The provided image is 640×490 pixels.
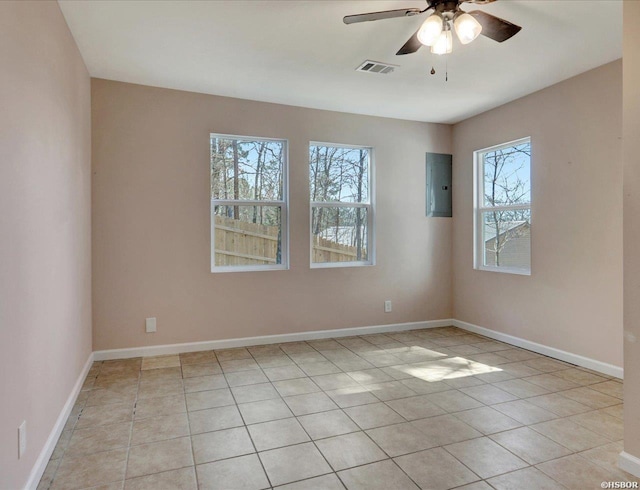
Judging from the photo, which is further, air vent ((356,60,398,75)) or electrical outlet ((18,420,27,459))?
air vent ((356,60,398,75))

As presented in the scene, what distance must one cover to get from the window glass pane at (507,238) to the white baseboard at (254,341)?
1.15m

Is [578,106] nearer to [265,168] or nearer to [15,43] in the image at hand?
[265,168]

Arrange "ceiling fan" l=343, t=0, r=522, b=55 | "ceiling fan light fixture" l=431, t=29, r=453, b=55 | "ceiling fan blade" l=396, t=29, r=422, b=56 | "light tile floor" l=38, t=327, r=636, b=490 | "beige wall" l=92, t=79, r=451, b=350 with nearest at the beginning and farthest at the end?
"light tile floor" l=38, t=327, r=636, b=490, "ceiling fan" l=343, t=0, r=522, b=55, "ceiling fan light fixture" l=431, t=29, r=453, b=55, "ceiling fan blade" l=396, t=29, r=422, b=56, "beige wall" l=92, t=79, r=451, b=350

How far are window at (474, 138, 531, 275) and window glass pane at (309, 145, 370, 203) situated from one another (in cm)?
140

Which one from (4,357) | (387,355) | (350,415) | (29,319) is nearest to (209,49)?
(29,319)

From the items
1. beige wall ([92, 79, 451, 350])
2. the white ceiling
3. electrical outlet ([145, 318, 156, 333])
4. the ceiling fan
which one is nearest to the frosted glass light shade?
the ceiling fan

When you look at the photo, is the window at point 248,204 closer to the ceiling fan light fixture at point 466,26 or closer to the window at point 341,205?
the window at point 341,205

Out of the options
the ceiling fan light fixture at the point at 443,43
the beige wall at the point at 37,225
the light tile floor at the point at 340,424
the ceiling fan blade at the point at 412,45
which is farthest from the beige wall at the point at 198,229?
the ceiling fan light fixture at the point at 443,43

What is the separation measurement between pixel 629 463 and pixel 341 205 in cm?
338

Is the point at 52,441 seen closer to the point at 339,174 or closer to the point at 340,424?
the point at 340,424

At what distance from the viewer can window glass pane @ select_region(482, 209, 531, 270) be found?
4.08m

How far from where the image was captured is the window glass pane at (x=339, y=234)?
Result: 14.9ft

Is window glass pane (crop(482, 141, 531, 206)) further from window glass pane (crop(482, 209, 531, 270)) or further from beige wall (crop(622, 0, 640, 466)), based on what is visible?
beige wall (crop(622, 0, 640, 466))

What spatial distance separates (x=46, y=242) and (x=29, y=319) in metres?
0.50
